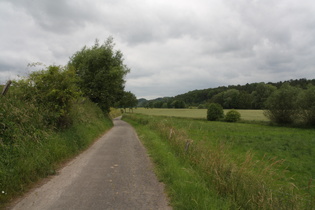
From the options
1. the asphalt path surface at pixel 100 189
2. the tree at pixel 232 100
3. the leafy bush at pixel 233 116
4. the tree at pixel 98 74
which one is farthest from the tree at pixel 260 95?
the asphalt path surface at pixel 100 189

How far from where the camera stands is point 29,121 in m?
7.22

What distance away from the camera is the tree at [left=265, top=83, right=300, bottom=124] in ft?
136

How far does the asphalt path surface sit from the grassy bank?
40 centimetres

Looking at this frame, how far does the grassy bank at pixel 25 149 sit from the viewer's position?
15.1 feet

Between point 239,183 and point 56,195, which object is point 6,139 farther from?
point 239,183

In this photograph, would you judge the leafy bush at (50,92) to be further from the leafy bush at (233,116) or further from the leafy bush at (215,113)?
the leafy bush at (215,113)

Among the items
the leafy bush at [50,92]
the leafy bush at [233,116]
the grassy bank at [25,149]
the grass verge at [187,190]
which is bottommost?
the leafy bush at [233,116]

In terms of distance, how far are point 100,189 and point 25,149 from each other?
9.04 feet

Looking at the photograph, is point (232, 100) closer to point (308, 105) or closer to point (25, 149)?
point (308, 105)

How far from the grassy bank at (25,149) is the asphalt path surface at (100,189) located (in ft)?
1.31

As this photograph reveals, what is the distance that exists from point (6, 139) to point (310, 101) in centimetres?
4763

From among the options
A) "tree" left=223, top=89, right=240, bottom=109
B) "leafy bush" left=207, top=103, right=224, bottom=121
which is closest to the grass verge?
"leafy bush" left=207, top=103, right=224, bottom=121

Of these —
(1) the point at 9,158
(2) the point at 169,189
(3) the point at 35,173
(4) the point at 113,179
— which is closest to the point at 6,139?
(1) the point at 9,158

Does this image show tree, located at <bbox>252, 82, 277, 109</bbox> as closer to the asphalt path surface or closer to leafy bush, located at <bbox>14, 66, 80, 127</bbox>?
leafy bush, located at <bbox>14, 66, 80, 127</bbox>
